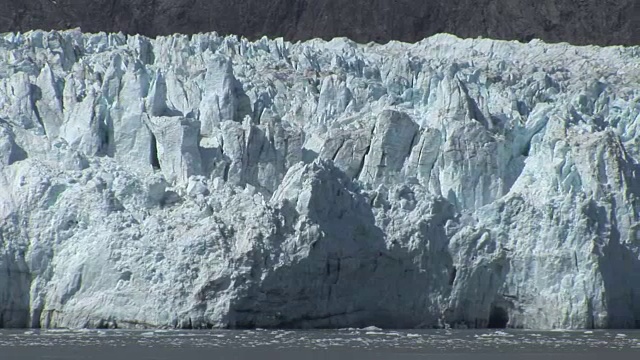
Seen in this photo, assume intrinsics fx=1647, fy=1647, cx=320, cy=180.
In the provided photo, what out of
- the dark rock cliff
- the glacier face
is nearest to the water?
the glacier face

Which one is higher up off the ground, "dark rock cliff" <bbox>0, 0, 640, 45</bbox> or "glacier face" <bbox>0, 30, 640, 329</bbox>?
"dark rock cliff" <bbox>0, 0, 640, 45</bbox>

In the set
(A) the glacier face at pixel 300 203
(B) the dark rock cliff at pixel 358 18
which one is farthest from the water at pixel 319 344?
(B) the dark rock cliff at pixel 358 18

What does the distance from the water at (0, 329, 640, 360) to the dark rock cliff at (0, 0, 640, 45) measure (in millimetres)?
18195

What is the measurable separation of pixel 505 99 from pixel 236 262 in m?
8.64

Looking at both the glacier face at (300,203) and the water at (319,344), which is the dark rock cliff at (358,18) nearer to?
the glacier face at (300,203)

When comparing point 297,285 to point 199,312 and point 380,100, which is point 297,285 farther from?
point 380,100

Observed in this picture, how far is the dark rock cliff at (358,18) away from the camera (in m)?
45.4

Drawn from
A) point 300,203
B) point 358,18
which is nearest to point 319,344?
point 300,203

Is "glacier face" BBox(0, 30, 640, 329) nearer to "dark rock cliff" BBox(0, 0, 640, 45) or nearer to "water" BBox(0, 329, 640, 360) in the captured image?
"water" BBox(0, 329, 640, 360)

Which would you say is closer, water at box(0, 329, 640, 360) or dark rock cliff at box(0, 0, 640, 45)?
water at box(0, 329, 640, 360)

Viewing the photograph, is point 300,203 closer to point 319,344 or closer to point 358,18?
point 319,344

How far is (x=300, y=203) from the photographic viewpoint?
93.6 ft

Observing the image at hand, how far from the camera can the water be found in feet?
79.3

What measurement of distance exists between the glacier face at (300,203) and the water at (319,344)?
0.65m
